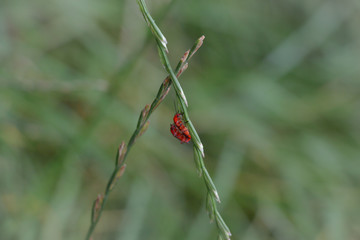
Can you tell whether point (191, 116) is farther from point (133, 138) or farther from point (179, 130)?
point (133, 138)

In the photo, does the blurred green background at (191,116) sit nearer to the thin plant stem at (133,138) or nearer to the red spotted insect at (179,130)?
the red spotted insect at (179,130)

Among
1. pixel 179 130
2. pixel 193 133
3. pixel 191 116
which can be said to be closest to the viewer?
pixel 193 133

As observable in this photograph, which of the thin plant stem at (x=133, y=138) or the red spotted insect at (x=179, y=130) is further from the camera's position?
the red spotted insect at (x=179, y=130)

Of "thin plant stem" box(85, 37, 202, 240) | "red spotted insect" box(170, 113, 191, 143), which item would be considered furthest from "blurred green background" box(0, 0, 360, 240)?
"thin plant stem" box(85, 37, 202, 240)

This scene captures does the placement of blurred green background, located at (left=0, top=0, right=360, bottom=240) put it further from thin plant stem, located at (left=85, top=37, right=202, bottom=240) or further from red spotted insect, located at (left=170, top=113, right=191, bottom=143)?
thin plant stem, located at (left=85, top=37, right=202, bottom=240)

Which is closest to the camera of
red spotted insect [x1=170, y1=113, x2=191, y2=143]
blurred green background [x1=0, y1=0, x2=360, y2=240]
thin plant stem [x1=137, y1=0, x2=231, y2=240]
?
thin plant stem [x1=137, y1=0, x2=231, y2=240]

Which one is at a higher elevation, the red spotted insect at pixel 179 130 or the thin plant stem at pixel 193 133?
the red spotted insect at pixel 179 130

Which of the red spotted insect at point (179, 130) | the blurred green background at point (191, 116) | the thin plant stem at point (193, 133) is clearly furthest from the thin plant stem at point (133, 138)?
the blurred green background at point (191, 116)

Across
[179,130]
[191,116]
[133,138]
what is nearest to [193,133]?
[133,138]
